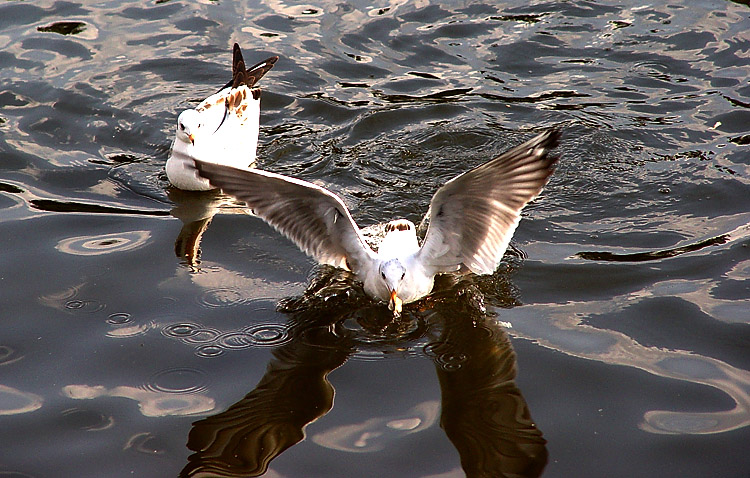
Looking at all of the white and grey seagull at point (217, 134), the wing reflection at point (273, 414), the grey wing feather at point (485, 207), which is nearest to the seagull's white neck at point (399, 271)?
the grey wing feather at point (485, 207)

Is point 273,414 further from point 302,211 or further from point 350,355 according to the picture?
point 302,211

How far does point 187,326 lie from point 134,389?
0.73 meters

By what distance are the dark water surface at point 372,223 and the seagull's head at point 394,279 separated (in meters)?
0.20

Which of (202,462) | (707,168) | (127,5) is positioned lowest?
(202,462)

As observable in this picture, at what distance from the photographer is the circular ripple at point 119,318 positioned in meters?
6.23

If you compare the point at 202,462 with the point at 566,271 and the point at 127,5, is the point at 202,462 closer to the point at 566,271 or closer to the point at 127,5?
the point at 566,271

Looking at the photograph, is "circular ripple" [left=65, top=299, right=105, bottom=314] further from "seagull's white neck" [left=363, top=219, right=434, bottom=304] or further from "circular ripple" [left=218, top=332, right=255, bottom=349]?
"seagull's white neck" [left=363, top=219, right=434, bottom=304]

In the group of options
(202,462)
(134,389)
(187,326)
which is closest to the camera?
(202,462)

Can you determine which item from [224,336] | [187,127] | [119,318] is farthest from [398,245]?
[187,127]

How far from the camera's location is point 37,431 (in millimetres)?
5207

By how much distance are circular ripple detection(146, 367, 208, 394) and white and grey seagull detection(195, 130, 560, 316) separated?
4.42ft

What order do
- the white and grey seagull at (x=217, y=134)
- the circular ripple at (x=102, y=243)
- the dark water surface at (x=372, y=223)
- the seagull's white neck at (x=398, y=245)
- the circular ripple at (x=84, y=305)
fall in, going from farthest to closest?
the white and grey seagull at (x=217, y=134) → the circular ripple at (x=102, y=243) → the seagull's white neck at (x=398, y=245) → the circular ripple at (x=84, y=305) → the dark water surface at (x=372, y=223)

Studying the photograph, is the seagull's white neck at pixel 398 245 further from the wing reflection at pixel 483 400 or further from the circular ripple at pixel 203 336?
the circular ripple at pixel 203 336

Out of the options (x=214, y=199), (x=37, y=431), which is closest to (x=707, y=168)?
(x=214, y=199)
